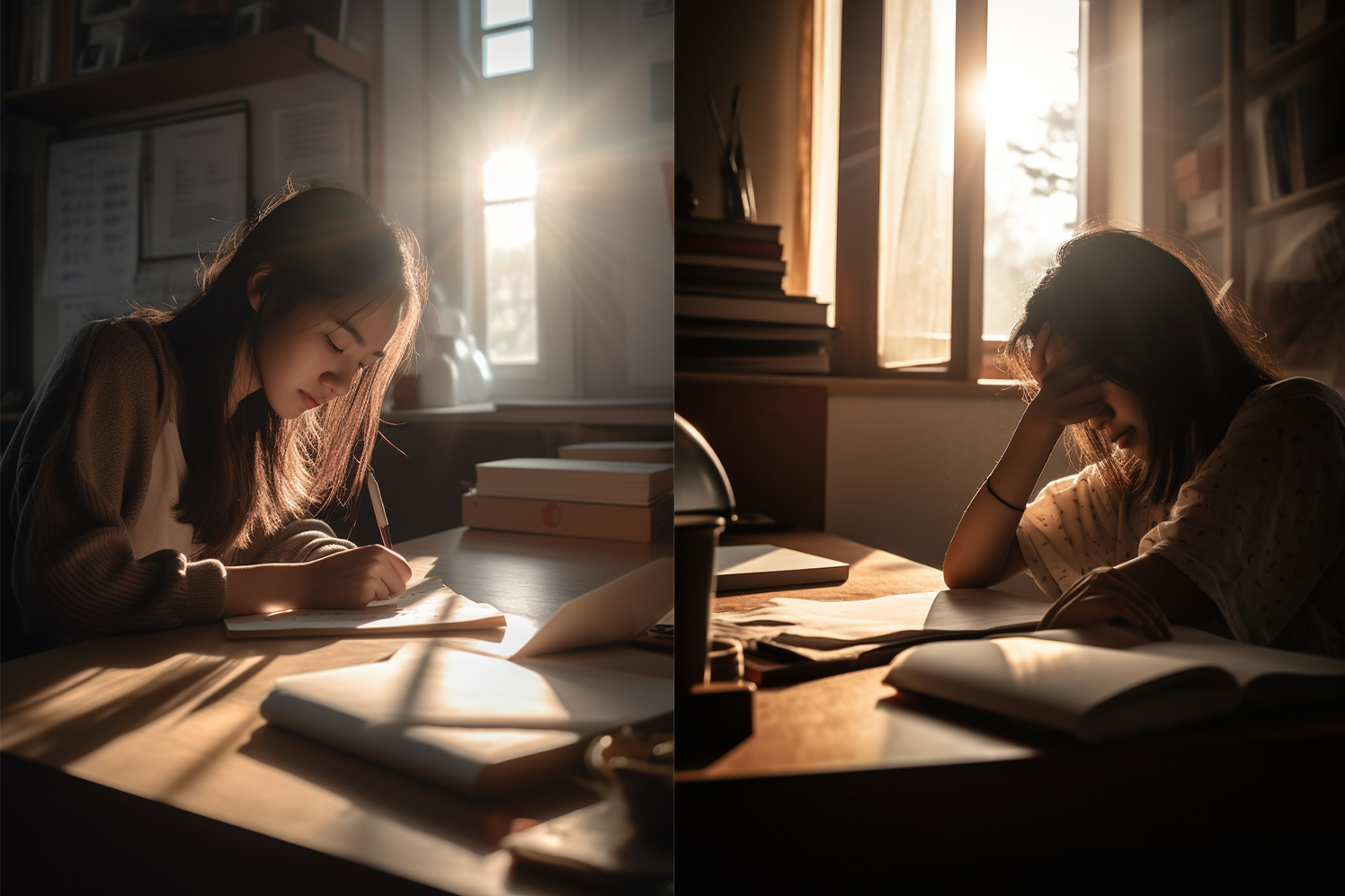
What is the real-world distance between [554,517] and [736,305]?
0.18 metres

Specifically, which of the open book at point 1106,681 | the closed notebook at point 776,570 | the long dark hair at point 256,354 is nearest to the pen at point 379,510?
the long dark hair at point 256,354

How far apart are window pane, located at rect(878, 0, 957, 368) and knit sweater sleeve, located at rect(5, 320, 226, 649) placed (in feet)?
1.51

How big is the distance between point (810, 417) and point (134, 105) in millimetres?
501

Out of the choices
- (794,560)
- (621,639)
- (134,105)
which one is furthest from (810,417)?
(134,105)

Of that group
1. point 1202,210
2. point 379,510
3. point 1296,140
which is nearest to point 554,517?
point 379,510

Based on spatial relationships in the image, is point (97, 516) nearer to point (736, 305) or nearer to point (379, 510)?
point (379, 510)

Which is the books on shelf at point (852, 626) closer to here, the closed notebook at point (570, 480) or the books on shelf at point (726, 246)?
the closed notebook at point (570, 480)

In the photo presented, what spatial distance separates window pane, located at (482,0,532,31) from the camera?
1.35ft

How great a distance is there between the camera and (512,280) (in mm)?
428

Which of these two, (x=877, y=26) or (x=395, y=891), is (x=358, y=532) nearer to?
(x=395, y=891)

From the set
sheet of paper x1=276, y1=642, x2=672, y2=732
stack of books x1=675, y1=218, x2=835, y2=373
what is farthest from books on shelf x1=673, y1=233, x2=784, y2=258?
sheet of paper x1=276, y1=642, x2=672, y2=732

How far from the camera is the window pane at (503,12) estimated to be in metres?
0.41

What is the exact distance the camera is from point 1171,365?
0.44m

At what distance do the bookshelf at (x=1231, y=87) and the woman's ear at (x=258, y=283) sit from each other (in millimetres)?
620
